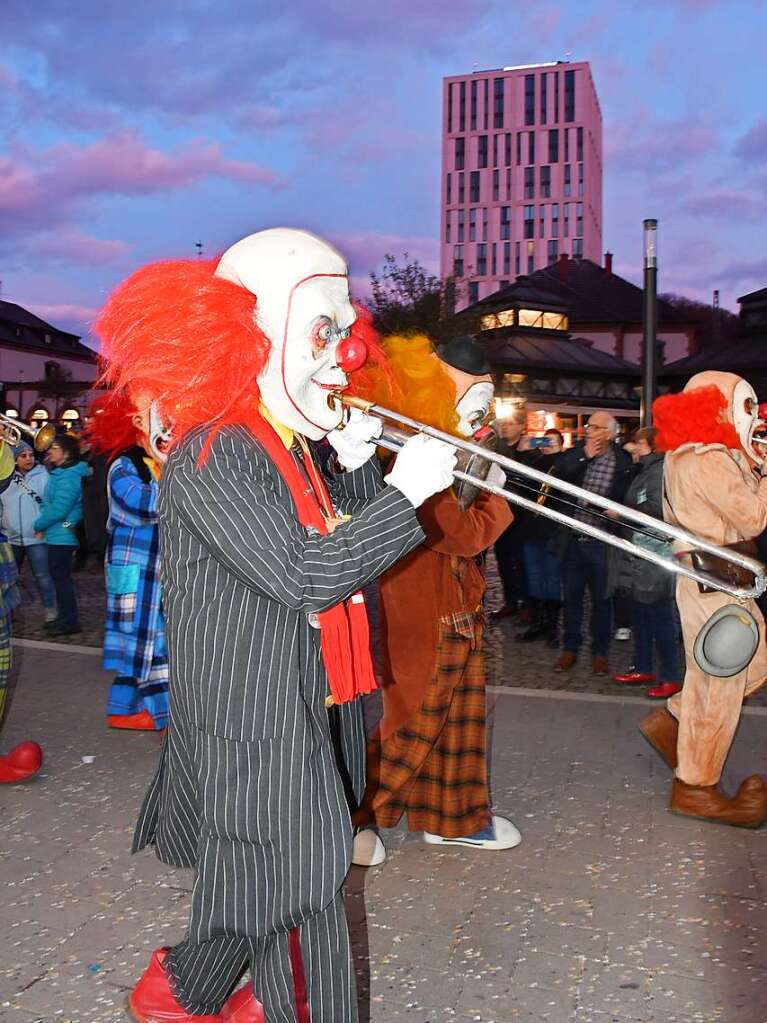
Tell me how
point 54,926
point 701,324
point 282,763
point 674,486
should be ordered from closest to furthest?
point 282,763 → point 54,926 → point 674,486 → point 701,324

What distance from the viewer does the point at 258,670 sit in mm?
1938

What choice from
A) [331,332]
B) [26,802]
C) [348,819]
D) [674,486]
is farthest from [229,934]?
[674,486]

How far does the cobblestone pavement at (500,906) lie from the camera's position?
261 centimetres

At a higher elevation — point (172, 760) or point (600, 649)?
point (172, 760)

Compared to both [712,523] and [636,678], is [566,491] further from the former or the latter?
[636,678]

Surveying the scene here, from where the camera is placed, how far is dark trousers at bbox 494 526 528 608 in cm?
796

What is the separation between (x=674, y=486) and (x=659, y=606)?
2.23 m

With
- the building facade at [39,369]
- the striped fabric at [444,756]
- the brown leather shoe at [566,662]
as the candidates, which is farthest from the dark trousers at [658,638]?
the building facade at [39,369]

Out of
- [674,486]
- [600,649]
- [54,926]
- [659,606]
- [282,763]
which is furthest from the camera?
[600,649]

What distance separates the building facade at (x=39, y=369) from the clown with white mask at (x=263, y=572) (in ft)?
126

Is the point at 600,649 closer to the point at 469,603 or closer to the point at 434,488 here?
the point at 469,603

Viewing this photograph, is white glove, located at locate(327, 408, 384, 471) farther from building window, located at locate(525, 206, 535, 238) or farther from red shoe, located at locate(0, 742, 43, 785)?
building window, located at locate(525, 206, 535, 238)

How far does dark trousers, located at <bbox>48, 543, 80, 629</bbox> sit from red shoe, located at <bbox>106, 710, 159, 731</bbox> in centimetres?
278

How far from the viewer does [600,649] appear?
6.45 m
